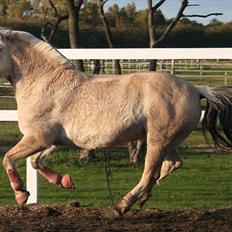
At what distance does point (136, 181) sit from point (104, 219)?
3967mm

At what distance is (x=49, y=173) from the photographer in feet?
26.3

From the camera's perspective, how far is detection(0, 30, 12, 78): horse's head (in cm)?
789

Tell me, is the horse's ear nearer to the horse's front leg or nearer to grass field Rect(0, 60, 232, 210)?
the horse's front leg

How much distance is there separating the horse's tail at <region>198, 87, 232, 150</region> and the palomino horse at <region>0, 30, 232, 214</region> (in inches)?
0.4

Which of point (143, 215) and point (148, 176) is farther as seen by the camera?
point (143, 215)

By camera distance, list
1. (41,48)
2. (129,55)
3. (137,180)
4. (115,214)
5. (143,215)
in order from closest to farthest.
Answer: (115,214)
(41,48)
(143,215)
(129,55)
(137,180)

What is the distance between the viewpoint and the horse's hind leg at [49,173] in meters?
7.89

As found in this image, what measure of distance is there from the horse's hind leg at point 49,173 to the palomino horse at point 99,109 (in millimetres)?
13

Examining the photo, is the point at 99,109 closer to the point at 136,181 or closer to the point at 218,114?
the point at 218,114

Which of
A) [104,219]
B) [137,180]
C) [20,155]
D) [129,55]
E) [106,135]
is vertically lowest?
[137,180]

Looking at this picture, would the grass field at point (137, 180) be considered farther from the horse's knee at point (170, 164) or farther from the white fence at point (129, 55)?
the horse's knee at point (170, 164)

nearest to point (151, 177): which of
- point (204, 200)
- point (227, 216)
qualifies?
point (227, 216)

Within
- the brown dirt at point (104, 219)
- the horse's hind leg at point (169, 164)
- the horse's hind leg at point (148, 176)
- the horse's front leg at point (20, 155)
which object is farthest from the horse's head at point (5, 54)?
the horse's hind leg at point (169, 164)

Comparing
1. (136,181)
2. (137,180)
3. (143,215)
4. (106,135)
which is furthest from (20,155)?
(137,180)
